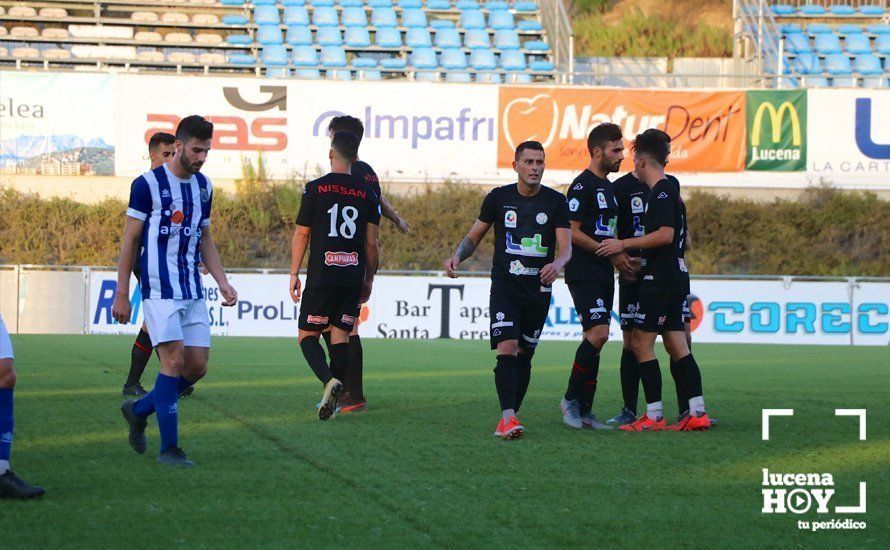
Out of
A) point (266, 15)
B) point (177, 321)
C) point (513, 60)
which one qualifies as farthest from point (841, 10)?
point (177, 321)

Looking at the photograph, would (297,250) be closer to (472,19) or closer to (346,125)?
(346,125)

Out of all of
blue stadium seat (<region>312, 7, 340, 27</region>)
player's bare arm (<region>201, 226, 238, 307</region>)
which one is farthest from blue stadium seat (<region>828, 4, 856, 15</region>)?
player's bare arm (<region>201, 226, 238, 307</region>)

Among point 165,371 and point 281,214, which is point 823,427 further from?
point 281,214

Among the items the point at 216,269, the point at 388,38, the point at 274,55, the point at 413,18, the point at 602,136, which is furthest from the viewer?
the point at 413,18

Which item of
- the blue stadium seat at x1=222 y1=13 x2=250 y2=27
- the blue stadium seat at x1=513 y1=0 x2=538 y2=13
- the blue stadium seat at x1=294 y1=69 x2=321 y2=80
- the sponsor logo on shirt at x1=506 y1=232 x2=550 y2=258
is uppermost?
the blue stadium seat at x1=513 y1=0 x2=538 y2=13

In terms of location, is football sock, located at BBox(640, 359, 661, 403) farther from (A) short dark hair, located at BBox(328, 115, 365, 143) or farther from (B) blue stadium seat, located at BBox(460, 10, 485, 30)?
(B) blue stadium seat, located at BBox(460, 10, 485, 30)

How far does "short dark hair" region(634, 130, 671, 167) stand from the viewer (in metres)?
8.12

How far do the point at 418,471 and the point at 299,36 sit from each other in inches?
1045

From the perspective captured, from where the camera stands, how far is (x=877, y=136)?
2942cm

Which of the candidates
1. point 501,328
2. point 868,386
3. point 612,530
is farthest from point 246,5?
point 612,530

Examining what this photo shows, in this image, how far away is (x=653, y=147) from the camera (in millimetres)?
8125

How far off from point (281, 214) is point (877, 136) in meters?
14.9

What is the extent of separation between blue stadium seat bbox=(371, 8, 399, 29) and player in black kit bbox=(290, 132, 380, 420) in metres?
24.5

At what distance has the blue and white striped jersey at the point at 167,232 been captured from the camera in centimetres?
627
